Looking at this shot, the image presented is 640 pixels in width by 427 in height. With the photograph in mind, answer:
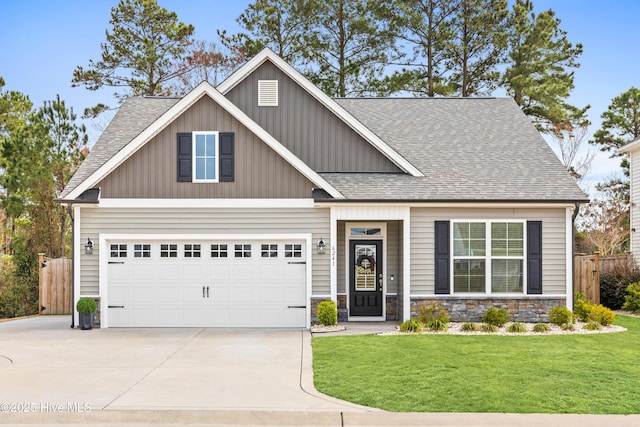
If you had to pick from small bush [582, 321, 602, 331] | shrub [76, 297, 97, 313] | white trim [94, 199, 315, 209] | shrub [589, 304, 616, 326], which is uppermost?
white trim [94, 199, 315, 209]

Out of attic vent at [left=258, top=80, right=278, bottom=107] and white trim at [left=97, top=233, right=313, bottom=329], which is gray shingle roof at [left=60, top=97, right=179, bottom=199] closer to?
white trim at [left=97, top=233, right=313, bottom=329]

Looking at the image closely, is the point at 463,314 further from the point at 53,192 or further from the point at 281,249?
the point at 53,192

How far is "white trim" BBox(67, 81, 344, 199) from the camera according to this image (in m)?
14.7

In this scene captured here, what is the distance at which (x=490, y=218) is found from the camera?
15.2 metres

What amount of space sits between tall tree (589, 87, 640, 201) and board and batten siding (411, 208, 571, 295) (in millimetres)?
20508

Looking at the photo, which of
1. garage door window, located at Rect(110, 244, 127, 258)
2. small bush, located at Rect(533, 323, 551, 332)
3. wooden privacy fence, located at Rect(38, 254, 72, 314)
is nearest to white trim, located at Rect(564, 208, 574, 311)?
small bush, located at Rect(533, 323, 551, 332)

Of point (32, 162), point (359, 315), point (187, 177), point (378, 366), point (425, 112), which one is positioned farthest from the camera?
point (32, 162)

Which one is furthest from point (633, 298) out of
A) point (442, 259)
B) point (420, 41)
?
point (420, 41)

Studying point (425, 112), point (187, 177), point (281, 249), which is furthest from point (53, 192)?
point (425, 112)

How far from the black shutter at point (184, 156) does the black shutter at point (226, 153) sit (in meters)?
0.70

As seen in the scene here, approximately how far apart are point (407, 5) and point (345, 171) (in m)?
14.8

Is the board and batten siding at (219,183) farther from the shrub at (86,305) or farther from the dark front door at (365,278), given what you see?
the shrub at (86,305)

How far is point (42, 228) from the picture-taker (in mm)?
21766

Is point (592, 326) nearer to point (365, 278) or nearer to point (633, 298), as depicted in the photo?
point (633, 298)
